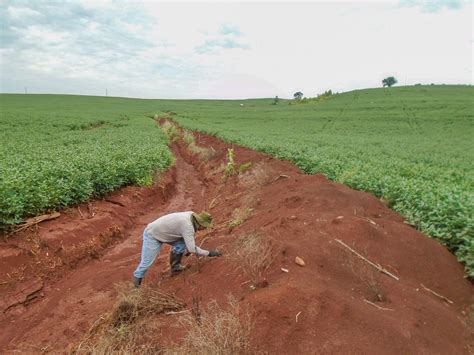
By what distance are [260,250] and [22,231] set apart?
5.22m

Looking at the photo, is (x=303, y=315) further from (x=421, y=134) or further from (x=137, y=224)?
(x=421, y=134)

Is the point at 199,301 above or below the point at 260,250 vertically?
below

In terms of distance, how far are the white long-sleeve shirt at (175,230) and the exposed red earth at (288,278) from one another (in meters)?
0.50

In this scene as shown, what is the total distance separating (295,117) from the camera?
50062mm

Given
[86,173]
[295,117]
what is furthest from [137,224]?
[295,117]

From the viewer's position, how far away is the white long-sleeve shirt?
5844mm

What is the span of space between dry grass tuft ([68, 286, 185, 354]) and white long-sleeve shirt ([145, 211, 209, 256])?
1.00m

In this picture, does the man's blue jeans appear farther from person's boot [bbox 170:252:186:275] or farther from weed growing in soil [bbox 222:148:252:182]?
weed growing in soil [bbox 222:148:252:182]

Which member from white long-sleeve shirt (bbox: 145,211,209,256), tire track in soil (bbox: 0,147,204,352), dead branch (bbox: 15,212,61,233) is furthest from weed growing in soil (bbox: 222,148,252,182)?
white long-sleeve shirt (bbox: 145,211,209,256)

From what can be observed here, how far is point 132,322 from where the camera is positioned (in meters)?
4.73

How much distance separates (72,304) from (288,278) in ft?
13.2

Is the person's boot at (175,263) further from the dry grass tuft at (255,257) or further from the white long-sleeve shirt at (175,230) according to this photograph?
the dry grass tuft at (255,257)

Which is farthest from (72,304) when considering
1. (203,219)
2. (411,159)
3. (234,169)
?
(411,159)

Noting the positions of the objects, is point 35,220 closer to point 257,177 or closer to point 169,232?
point 169,232
